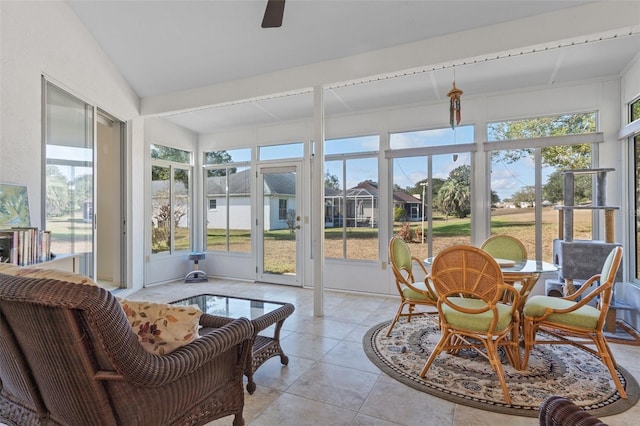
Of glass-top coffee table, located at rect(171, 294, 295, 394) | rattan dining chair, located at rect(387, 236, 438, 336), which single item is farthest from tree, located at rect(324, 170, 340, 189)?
glass-top coffee table, located at rect(171, 294, 295, 394)

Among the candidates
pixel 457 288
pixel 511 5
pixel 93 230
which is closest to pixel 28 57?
pixel 93 230

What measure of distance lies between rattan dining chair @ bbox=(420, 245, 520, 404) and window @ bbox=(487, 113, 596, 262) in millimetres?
2316

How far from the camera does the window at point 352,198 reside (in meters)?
5.18

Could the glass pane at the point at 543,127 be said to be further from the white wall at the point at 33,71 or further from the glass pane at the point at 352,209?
the white wall at the point at 33,71

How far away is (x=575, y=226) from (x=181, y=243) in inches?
247

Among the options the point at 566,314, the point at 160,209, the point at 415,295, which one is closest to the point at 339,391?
the point at 415,295

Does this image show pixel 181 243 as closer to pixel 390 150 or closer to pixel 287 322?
pixel 287 322

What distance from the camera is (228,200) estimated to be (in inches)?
247

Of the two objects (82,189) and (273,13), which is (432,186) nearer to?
(273,13)

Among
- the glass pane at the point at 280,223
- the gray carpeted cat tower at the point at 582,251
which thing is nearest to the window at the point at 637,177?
the gray carpeted cat tower at the point at 582,251

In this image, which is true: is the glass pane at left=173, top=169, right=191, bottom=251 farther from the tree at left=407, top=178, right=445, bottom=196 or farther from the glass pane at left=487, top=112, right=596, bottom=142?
the glass pane at left=487, top=112, right=596, bottom=142

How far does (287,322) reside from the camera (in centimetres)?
373

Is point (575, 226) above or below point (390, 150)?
below

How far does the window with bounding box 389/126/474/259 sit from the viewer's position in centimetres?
463
